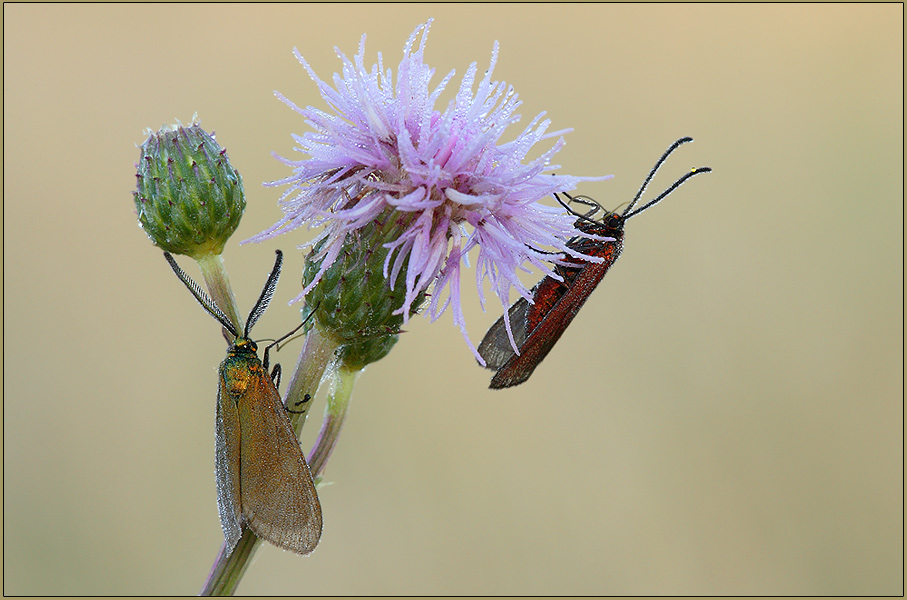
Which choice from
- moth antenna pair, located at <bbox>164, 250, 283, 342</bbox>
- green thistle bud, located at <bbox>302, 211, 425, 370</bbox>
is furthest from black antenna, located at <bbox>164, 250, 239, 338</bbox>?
green thistle bud, located at <bbox>302, 211, 425, 370</bbox>

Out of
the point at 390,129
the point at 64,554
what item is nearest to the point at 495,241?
the point at 390,129

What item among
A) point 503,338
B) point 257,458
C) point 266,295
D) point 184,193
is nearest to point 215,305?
point 266,295

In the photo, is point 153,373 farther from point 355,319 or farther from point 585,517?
point 355,319

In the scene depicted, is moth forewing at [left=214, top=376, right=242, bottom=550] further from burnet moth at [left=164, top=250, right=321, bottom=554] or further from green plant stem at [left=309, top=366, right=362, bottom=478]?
green plant stem at [left=309, top=366, right=362, bottom=478]

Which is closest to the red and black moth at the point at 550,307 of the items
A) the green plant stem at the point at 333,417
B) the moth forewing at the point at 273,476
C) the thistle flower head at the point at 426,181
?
the thistle flower head at the point at 426,181

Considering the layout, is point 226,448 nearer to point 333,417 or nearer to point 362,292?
point 333,417

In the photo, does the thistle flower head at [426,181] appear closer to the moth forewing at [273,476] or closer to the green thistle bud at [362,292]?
the green thistle bud at [362,292]
